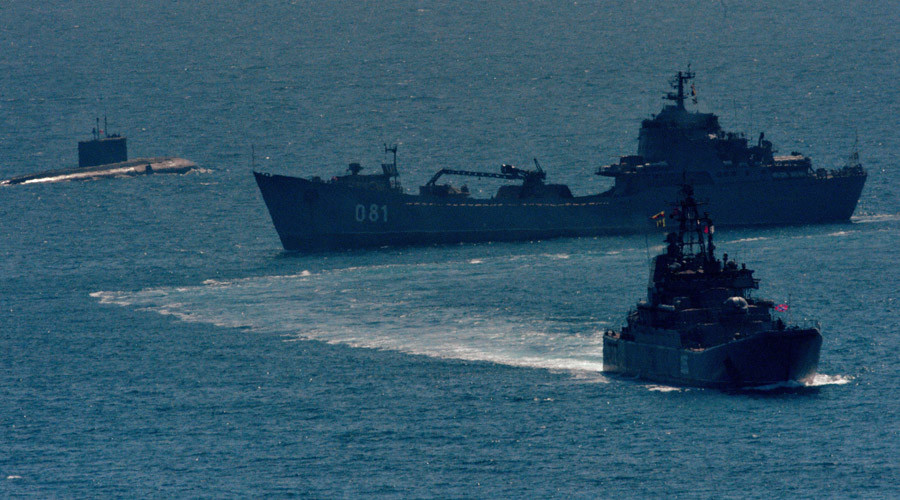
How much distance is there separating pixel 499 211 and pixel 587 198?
24.9ft

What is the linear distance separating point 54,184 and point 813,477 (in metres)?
129

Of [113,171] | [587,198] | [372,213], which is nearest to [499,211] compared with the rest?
[587,198]

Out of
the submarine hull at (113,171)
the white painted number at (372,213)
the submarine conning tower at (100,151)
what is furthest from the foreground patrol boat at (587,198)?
the submarine conning tower at (100,151)

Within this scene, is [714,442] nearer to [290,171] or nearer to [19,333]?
[19,333]

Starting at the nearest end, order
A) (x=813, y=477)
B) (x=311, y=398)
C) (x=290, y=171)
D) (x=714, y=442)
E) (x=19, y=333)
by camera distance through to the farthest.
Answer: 1. (x=813, y=477)
2. (x=714, y=442)
3. (x=311, y=398)
4. (x=19, y=333)
5. (x=290, y=171)

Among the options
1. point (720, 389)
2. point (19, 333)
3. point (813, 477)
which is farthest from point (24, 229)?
point (813, 477)

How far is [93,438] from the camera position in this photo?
246 feet

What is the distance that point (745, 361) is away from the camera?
74062 millimetres

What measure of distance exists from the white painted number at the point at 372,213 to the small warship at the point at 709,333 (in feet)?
185

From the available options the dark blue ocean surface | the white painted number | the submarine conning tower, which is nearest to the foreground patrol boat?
the white painted number

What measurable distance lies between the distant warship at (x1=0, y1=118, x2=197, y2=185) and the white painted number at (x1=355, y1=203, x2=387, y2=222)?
53783 mm

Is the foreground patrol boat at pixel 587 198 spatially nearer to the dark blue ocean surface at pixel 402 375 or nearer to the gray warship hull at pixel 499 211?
the gray warship hull at pixel 499 211

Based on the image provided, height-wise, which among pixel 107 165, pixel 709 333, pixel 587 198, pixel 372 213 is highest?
pixel 107 165

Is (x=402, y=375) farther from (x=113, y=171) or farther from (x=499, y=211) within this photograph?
(x=113, y=171)
